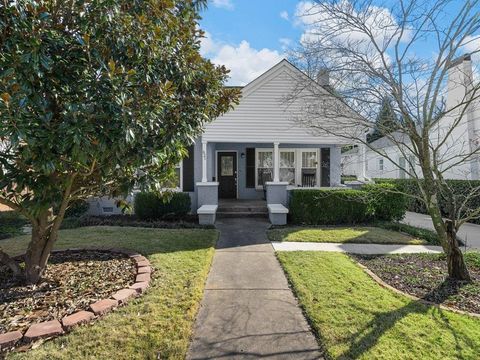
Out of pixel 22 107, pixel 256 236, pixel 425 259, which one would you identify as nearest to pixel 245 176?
pixel 256 236

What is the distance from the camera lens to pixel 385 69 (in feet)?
16.1

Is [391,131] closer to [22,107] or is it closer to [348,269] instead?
[348,269]

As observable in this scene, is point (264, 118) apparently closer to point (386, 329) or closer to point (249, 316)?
point (249, 316)

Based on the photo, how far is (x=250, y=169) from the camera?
13547 mm

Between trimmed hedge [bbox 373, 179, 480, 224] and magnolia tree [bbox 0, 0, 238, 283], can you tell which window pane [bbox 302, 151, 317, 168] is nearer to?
trimmed hedge [bbox 373, 179, 480, 224]

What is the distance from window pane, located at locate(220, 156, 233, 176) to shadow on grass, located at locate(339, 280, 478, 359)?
407 inches

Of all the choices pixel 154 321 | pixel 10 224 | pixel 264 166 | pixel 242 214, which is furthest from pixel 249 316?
pixel 264 166

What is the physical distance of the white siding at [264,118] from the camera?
35.3ft

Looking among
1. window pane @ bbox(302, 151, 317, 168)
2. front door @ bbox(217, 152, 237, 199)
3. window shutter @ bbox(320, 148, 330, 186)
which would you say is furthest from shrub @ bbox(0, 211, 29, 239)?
window shutter @ bbox(320, 148, 330, 186)

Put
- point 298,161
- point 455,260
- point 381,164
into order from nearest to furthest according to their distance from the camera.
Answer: point 455,260 → point 298,161 → point 381,164

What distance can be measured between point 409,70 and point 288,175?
8650 millimetres

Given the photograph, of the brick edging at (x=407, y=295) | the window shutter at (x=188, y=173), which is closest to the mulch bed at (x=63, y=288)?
the brick edging at (x=407, y=295)

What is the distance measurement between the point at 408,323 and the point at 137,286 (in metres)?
3.37

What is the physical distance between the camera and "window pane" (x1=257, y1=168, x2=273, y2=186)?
13539 mm
